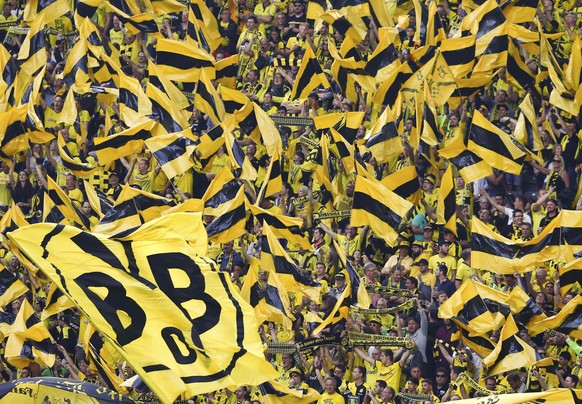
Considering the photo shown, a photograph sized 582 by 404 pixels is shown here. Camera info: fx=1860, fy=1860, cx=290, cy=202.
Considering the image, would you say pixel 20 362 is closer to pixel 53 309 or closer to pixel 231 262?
pixel 53 309

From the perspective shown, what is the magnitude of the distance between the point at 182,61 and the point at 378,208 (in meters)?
4.70

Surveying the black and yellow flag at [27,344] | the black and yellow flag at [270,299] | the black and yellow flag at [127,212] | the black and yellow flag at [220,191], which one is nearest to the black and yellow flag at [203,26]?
the black and yellow flag at [220,191]

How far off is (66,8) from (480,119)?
25.3ft

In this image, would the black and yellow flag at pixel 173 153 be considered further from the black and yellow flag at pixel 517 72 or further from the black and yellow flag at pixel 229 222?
the black and yellow flag at pixel 517 72

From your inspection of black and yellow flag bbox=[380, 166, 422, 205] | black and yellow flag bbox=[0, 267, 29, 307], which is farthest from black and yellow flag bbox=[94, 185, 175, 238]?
black and yellow flag bbox=[380, 166, 422, 205]

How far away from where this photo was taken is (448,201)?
2012 cm

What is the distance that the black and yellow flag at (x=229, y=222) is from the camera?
67.9ft

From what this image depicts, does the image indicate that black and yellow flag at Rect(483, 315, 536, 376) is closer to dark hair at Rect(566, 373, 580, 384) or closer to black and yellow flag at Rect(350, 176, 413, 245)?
dark hair at Rect(566, 373, 580, 384)

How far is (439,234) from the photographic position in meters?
20.5

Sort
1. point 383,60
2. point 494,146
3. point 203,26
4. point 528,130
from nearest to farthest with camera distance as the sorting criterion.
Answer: point 494,146 < point 528,130 < point 383,60 < point 203,26

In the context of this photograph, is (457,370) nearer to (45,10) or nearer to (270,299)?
(270,299)

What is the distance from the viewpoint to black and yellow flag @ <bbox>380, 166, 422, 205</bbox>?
67.9 ft

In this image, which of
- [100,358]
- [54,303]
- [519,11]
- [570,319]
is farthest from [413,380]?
[519,11]

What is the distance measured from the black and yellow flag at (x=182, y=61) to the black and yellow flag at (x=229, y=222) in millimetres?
3655
